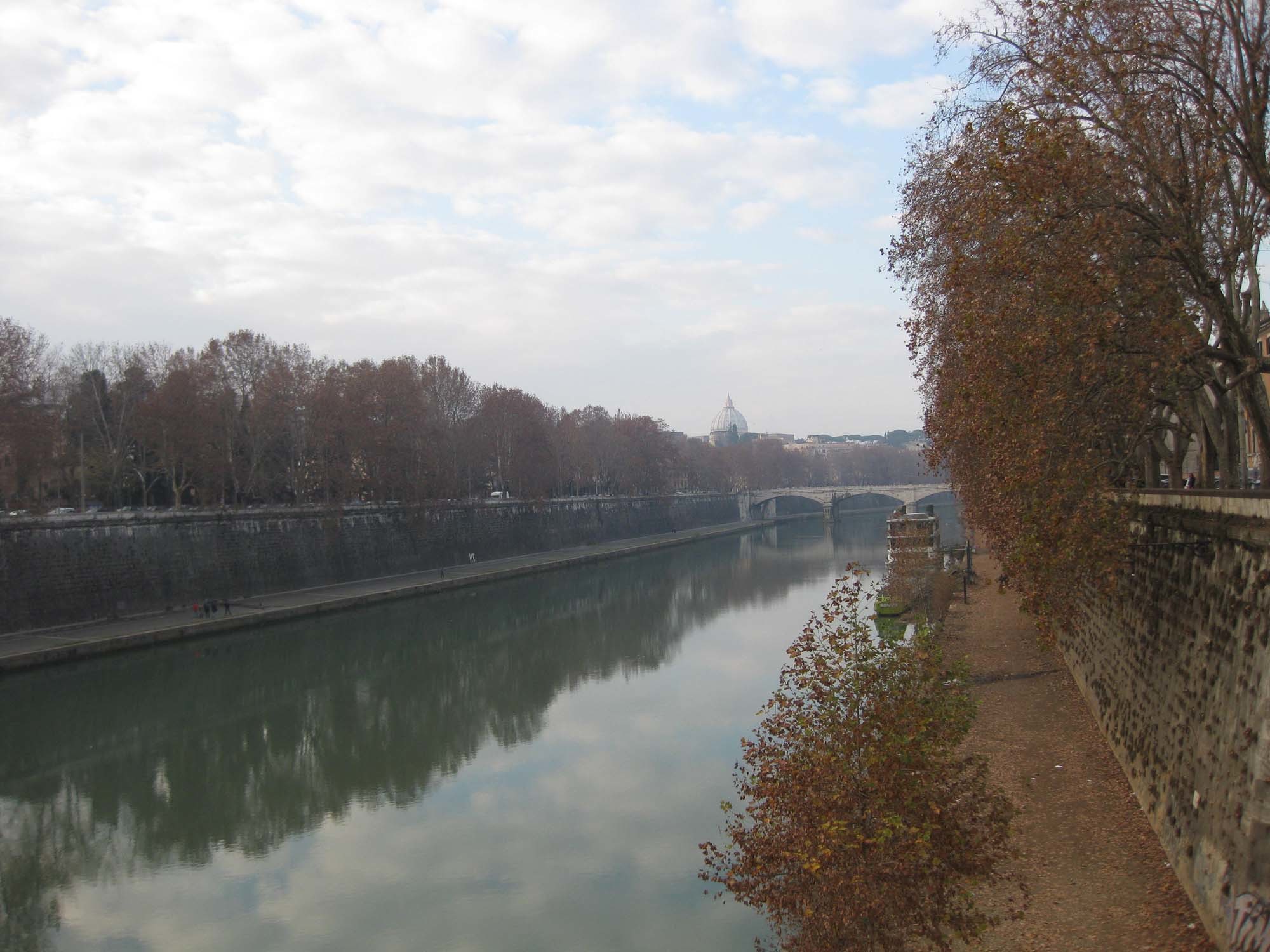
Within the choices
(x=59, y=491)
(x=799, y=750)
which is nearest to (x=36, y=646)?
(x=59, y=491)

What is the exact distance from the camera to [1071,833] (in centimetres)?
859

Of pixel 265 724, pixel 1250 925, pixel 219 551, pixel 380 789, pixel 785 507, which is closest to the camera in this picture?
pixel 1250 925

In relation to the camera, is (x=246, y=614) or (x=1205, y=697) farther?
(x=246, y=614)

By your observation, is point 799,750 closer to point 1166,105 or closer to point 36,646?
point 1166,105

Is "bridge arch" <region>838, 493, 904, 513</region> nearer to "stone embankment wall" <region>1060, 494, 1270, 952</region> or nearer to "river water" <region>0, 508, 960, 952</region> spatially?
"river water" <region>0, 508, 960, 952</region>

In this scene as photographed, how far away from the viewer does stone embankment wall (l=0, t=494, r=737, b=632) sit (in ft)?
79.0

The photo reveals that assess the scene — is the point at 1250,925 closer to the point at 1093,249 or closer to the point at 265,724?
the point at 1093,249

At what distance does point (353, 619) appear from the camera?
28.5 metres

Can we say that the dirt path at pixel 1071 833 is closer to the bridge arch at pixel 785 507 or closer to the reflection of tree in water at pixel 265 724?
the reflection of tree in water at pixel 265 724

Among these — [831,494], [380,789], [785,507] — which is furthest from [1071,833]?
[785,507]

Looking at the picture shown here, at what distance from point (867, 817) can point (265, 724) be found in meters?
15.4

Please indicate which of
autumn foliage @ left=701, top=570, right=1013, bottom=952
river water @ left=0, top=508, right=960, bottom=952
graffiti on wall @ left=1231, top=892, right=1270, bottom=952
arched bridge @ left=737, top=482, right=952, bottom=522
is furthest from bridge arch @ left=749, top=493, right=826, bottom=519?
autumn foliage @ left=701, top=570, right=1013, bottom=952

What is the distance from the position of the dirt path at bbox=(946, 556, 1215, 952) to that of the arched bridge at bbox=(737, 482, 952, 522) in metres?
61.7

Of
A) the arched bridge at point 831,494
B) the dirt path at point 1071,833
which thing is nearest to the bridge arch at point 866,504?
the arched bridge at point 831,494
